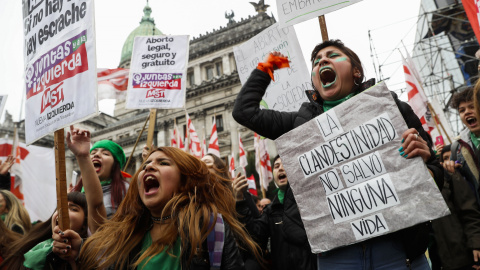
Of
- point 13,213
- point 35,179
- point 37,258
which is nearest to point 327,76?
point 37,258

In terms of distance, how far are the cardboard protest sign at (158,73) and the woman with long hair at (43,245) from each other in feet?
10.5

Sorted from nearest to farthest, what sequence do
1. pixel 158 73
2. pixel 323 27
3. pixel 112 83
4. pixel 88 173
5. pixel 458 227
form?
pixel 88 173 < pixel 323 27 < pixel 458 227 < pixel 158 73 < pixel 112 83

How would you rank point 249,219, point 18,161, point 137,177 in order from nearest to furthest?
point 137,177, point 249,219, point 18,161

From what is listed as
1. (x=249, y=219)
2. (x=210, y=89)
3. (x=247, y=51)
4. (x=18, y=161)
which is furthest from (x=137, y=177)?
(x=210, y=89)

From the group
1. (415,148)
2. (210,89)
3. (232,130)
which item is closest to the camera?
(415,148)

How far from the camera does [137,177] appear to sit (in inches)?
97.6

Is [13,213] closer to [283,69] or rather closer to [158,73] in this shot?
[158,73]

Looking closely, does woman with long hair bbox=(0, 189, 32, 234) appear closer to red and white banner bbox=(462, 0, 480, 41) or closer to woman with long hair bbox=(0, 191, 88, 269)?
woman with long hair bbox=(0, 191, 88, 269)

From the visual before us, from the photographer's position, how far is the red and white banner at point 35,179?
7613 mm

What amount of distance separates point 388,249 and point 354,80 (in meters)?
1.01

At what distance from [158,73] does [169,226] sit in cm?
429

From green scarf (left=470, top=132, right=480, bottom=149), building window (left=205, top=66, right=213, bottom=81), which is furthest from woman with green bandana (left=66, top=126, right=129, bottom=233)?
building window (left=205, top=66, right=213, bottom=81)

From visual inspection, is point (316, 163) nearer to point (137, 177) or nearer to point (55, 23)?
point (137, 177)

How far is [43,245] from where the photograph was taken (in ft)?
7.41
